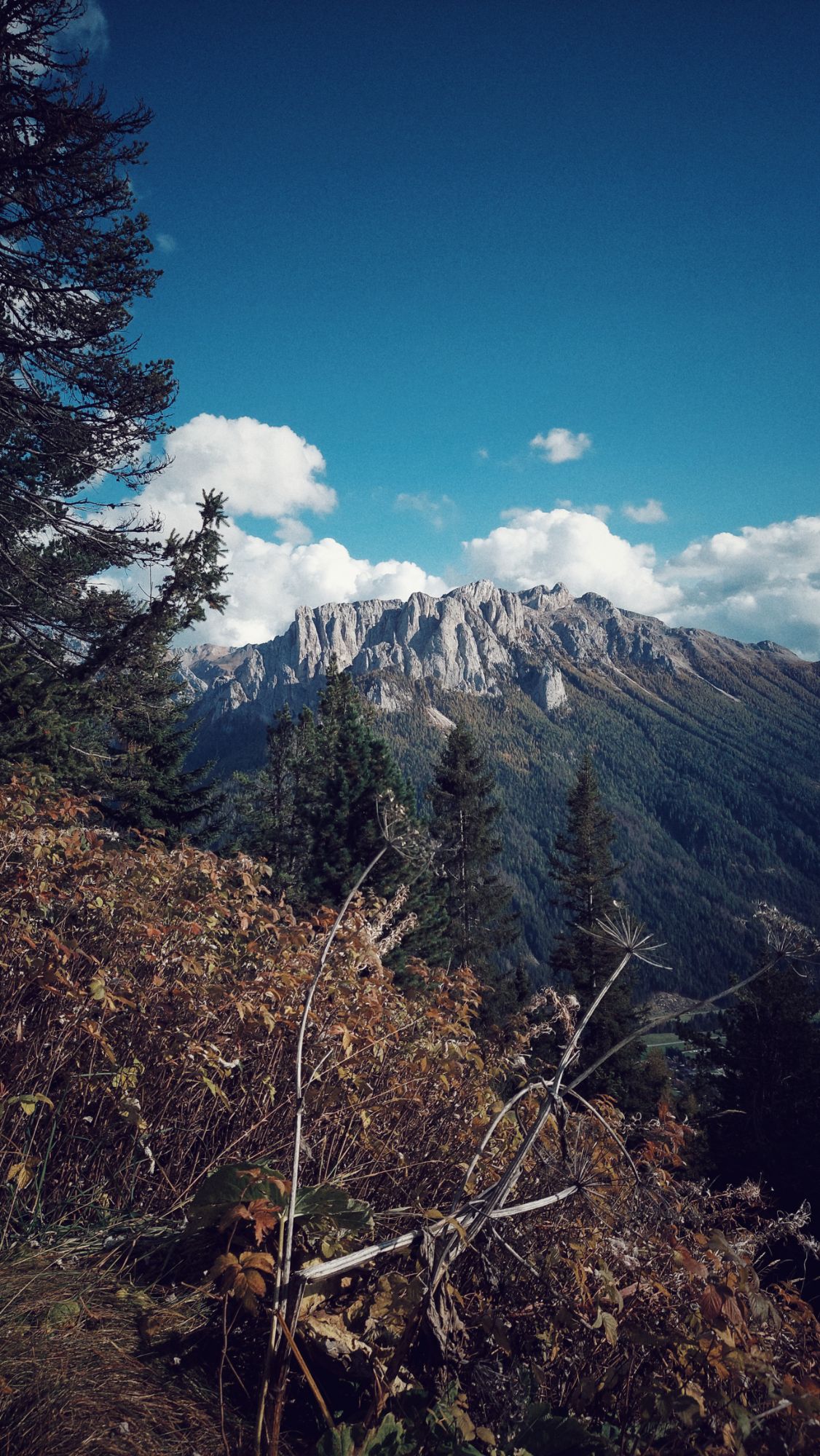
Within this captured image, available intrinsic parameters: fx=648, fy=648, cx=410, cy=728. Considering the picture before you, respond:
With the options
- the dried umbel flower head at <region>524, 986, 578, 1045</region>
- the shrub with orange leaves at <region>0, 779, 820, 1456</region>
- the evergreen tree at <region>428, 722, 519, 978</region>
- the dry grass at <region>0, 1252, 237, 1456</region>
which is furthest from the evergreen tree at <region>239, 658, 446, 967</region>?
the dry grass at <region>0, 1252, 237, 1456</region>

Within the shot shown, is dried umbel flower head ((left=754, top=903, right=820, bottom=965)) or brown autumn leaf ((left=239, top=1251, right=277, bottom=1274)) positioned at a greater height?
dried umbel flower head ((left=754, top=903, right=820, bottom=965))

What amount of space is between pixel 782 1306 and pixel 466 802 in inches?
1044

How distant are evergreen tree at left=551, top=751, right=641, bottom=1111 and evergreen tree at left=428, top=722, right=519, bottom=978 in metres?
2.77

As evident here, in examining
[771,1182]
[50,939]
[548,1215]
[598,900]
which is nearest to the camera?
[548,1215]

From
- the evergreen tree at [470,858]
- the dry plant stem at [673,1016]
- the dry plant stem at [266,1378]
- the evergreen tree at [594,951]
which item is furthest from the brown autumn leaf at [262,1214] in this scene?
the evergreen tree at [470,858]

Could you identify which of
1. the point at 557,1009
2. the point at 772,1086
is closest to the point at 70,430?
the point at 557,1009

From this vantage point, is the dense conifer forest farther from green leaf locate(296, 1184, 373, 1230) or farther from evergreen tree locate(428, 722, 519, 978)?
evergreen tree locate(428, 722, 519, 978)

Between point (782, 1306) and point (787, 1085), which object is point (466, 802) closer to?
point (787, 1085)

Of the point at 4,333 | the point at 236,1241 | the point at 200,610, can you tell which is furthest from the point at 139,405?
the point at 236,1241

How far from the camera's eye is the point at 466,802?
95.8 ft

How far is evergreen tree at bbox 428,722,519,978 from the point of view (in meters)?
27.9

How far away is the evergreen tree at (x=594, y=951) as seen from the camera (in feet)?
74.5

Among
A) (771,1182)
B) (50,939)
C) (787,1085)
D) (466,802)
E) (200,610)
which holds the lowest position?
(771,1182)

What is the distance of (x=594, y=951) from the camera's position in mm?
24375
